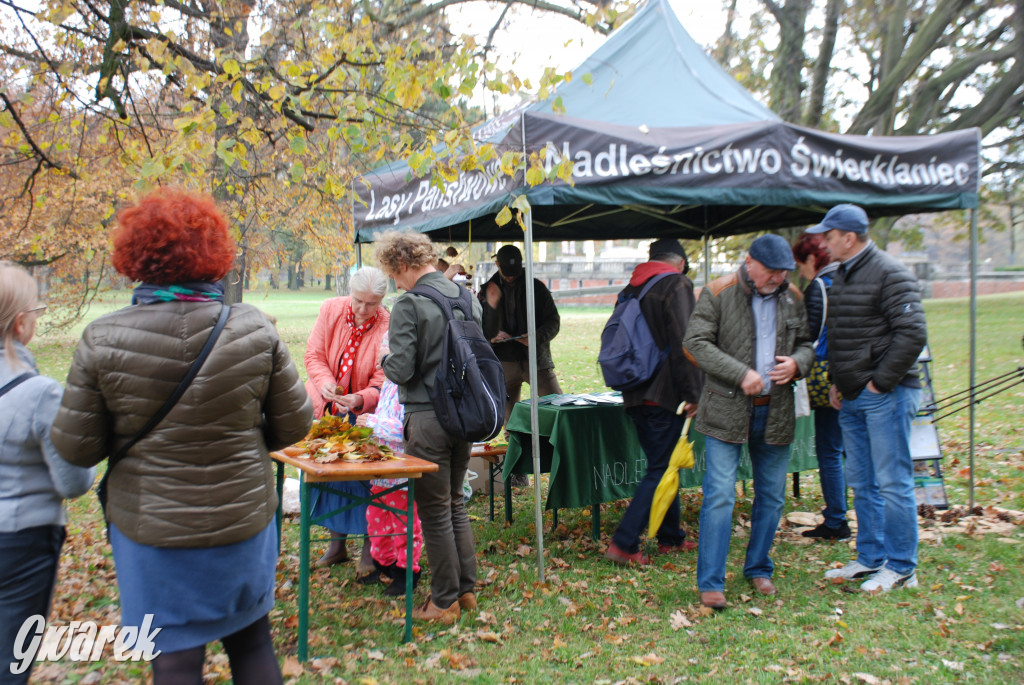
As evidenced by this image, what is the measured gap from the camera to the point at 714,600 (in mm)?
3828

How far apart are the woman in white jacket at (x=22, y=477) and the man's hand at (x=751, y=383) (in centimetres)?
282

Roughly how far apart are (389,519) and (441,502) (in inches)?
27.3

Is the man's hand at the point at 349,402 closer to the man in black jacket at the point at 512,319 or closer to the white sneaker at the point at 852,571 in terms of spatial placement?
the man in black jacket at the point at 512,319

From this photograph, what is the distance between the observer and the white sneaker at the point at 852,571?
416cm

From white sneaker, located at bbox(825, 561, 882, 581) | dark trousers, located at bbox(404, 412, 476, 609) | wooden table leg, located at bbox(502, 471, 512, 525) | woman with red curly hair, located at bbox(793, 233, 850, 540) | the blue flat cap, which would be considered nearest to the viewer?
dark trousers, located at bbox(404, 412, 476, 609)

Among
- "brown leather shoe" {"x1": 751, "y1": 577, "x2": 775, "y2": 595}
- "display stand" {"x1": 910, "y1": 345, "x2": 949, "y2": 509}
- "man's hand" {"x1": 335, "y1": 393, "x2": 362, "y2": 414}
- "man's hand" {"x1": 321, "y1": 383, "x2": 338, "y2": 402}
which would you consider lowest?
"brown leather shoe" {"x1": 751, "y1": 577, "x2": 775, "y2": 595}

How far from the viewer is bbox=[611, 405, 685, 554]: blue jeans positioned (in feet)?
14.4

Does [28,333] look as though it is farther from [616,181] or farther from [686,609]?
[686,609]

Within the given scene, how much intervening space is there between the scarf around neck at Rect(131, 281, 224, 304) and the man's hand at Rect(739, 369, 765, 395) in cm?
255

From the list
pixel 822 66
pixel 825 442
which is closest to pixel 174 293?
pixel 825 442

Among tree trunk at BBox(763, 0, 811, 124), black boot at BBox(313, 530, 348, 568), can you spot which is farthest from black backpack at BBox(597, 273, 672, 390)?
tree trunk at BBox(763, 0, 811, 124)

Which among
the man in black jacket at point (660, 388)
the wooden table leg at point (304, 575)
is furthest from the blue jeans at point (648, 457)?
the wooden table leg at point (304, 575)

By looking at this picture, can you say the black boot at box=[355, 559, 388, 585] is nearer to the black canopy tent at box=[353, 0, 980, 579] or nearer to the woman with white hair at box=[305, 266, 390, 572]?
the woman with white hair at box=[305, 266, 390, 572]

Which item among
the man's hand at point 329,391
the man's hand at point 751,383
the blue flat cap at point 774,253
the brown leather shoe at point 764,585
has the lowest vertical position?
the brown leather shoe at point 764,585
